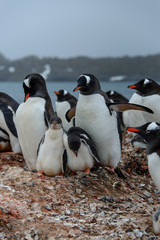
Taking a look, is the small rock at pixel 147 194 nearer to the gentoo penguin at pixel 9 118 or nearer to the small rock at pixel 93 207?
the small rock at pixel 93 207

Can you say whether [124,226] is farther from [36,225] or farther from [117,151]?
[117,151]

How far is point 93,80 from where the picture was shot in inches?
172

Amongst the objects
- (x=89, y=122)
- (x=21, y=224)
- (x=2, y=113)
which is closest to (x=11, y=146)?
(x=2, y=113)

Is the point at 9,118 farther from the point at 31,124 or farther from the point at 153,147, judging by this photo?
the point at 153,147

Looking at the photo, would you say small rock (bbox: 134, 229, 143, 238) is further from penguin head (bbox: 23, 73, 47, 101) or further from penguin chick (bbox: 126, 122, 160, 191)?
penguin head (bbox: 23, 73, 47, 101)

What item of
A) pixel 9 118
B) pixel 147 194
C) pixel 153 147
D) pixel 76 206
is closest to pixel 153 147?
pixel 153 147

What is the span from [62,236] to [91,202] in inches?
32.5

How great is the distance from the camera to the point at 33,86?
4.68 meters

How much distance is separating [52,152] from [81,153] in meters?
0.32

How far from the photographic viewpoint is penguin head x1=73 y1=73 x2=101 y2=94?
14.0 ft

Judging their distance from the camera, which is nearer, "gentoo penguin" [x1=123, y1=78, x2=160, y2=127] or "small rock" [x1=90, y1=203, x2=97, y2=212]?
"small rock" [x1=90, y1=203, x2=97, y2=212]

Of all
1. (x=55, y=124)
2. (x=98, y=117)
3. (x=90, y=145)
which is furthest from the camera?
(x=98, y=117)

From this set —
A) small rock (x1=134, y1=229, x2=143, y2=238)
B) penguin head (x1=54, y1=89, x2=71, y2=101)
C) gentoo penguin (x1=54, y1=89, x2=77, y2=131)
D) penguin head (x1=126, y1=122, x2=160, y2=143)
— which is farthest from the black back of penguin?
penguin head (x1=54, y1=89, x2=71, y2=101)

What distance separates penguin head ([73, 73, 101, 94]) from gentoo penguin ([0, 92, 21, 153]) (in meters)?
1.45
